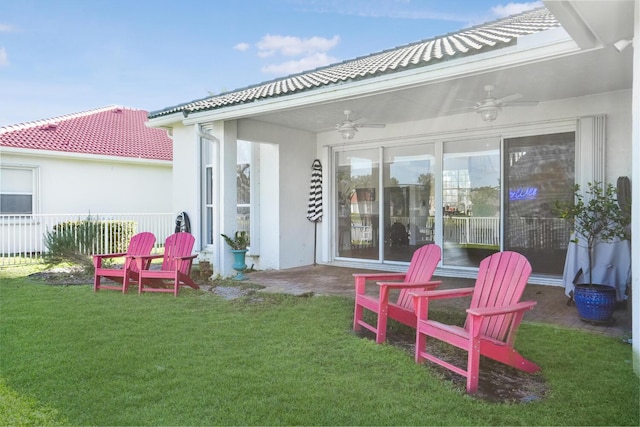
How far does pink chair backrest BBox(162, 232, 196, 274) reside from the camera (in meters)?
7.04

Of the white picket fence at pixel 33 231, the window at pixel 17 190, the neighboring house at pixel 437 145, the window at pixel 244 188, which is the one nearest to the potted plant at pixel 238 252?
the neighboring house at pixel 437 145

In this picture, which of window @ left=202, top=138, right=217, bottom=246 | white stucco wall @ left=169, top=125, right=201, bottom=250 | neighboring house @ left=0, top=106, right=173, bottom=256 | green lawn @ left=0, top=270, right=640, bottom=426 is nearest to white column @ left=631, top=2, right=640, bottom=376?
green lawn @ left=0, top=270, right=640, bottom=426

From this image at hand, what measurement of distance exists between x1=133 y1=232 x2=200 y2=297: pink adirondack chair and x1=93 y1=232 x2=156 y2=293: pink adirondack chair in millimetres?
157

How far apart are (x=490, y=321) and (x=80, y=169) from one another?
13144 millimetres

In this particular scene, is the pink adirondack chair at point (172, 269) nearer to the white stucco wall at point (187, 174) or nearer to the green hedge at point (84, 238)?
the white stucco wall at point (187, 174)

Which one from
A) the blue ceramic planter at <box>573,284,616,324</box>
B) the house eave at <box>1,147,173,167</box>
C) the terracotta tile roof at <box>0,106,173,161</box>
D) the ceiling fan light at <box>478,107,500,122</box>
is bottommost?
the blue ceramic planter at <box>573,284,616,324</box>

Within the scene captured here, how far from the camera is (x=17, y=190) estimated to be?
12.3 metres

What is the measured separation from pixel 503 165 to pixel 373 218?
2.79m

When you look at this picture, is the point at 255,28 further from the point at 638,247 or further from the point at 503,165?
the point at 638,247

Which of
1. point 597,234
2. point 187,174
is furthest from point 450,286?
point 187,174

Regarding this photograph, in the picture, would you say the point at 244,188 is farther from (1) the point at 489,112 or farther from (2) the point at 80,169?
(2) the point at 80,169

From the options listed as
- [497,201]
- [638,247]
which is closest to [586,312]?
[638,247]

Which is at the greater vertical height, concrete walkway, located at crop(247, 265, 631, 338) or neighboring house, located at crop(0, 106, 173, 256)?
neighboring house, located at crop(0, 106, 173, 256)

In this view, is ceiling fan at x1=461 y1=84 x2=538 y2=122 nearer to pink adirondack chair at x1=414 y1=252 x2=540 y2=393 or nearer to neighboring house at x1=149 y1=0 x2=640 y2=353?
neighboring house at x1=149 y1=0 x2=640 y2=353
